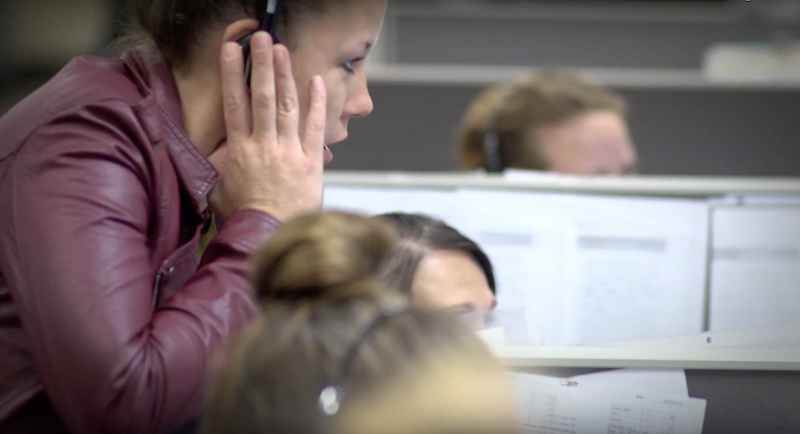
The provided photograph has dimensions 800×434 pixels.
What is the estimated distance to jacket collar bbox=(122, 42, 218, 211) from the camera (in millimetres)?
773

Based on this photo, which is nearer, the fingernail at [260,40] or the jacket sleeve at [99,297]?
the jacket sleeve at [99,297]

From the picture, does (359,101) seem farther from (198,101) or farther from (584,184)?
(584,184)

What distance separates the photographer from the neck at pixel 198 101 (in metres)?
0.81

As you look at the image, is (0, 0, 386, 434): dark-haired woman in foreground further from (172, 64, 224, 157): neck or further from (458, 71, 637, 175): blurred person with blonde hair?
(458, 71, 637, 175): blurred person with blonde hair

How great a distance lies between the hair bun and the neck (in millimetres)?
251

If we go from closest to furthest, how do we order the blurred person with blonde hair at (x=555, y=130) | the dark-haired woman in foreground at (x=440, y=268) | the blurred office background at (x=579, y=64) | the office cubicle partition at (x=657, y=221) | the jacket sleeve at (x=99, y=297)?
the jacket sleeve at (x=99, y=297), the dark-haired woman in foreground at (x=440, y=268), the office cubicle partition at (x=657, y=221), the blurred person with blonde hair at (x=555, y=130), the blurred office background at (x=579, y=64)

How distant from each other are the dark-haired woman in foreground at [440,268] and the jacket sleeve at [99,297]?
0.34 m

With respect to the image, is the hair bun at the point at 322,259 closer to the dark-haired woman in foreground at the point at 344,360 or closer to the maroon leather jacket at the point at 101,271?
the dark-haired woman in foreground at the point at 344,360

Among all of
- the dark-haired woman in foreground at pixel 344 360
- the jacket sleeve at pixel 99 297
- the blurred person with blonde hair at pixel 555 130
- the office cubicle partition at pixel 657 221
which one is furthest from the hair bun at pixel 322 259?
the blurred person with blonde hair at pixel 555 130

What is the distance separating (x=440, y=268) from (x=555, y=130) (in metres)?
0.90

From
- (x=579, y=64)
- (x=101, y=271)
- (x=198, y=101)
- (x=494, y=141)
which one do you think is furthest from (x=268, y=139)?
(x=579, y=64)

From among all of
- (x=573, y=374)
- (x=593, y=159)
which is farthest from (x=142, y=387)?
(x=593, y=159)

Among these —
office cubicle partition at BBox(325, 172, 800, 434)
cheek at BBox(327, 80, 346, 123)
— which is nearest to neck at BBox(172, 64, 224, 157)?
cheek at BBox(327, 80, 346, 123)

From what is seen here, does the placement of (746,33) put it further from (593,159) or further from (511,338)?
(511,338)
